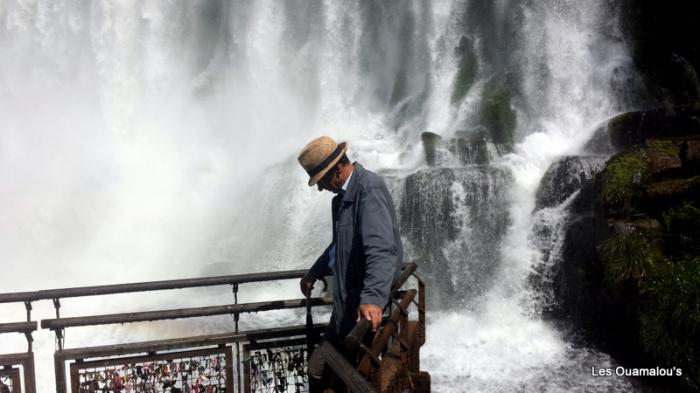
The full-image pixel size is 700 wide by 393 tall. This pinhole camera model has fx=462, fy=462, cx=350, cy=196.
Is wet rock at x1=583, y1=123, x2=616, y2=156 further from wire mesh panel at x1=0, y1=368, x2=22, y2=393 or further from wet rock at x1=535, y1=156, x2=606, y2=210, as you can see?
wire mesh panel at x1=0, y1=368, x2=22, y2=393

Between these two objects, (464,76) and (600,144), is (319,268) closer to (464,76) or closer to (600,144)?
(600,144)

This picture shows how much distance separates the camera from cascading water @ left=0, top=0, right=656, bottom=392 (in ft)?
34.5

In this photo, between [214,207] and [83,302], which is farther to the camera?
[214,207]

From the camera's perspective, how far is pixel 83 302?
12.5m

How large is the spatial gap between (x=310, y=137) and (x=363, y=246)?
2155 centimetres

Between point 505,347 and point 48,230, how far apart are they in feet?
57.2

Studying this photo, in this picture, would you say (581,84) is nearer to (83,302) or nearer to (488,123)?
(488,123)

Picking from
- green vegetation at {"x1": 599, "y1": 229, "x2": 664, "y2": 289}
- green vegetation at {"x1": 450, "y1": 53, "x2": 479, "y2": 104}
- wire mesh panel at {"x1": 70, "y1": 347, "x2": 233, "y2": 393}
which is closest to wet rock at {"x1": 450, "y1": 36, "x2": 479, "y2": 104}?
green vegetation at {"x1": 450, "y1": 53, "x2": 479, "y2": 104}

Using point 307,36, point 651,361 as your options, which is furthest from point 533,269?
point 307,36

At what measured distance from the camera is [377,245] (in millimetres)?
2525

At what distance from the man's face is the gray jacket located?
76 mm

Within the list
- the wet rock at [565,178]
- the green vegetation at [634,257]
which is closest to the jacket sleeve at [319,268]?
the green vegetation at [634,257]

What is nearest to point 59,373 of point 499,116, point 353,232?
point 353,232

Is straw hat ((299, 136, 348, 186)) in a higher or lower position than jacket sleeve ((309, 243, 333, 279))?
higher
